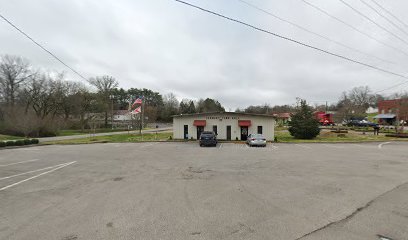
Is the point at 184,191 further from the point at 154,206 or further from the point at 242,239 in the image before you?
the point at 242,239

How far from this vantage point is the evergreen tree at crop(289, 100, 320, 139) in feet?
121

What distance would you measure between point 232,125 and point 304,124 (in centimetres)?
1131

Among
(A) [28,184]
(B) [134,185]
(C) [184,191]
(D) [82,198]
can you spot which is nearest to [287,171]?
(C) [184,191]

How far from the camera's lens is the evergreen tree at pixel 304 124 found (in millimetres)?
36781

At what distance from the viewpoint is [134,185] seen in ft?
29.1

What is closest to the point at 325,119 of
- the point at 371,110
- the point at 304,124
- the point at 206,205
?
the point at 304,124

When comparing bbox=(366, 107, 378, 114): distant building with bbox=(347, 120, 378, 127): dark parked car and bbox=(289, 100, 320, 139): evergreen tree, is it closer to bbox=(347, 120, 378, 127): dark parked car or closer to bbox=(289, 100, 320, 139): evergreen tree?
bbox=(347, 120, 378, 127): dark parked car

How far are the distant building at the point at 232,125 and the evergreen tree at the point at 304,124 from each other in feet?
16.6

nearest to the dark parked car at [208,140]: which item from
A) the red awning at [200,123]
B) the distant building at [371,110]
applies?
the red awning at [200,123]

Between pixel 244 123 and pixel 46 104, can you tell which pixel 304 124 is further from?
pixel 46 104

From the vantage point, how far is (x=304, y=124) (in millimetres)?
36875

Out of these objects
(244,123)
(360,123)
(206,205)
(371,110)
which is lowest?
(206,205)

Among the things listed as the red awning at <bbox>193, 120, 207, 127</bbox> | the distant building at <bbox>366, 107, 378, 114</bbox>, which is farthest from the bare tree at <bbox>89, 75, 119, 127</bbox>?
the distant building at <bbox>366, 107, 378, 114</bbox>

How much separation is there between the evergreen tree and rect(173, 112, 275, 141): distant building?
16.6 ft
